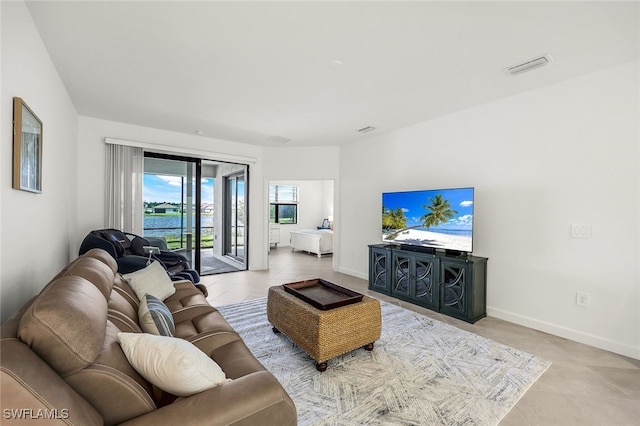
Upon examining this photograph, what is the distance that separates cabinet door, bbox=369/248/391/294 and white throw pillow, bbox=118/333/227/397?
3.37 meters

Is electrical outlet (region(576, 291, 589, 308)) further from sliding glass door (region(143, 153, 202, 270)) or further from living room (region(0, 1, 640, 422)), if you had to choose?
sliding glass door (region(143, 153, 202, 270))

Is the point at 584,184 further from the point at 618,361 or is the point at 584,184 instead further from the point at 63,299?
the point at 63,299

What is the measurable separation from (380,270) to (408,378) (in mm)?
2251

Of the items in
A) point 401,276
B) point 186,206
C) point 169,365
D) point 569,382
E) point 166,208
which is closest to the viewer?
point 169,365

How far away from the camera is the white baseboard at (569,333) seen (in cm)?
253

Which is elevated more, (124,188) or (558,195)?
(124,188)

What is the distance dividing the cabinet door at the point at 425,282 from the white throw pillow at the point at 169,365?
3.05 metres

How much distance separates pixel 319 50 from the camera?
234 centimetres

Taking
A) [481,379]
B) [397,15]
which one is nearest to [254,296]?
[481,379]

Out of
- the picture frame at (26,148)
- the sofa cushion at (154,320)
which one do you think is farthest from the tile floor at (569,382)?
the picture frame at (26,148)

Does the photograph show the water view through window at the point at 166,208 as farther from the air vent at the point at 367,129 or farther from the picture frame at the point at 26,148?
the air vent at the point at 367,129

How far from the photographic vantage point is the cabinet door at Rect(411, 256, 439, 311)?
3566 millimetres

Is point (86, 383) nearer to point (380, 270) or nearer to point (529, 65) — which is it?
point (529, 65)

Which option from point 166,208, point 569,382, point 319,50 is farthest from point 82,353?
point 166,208
